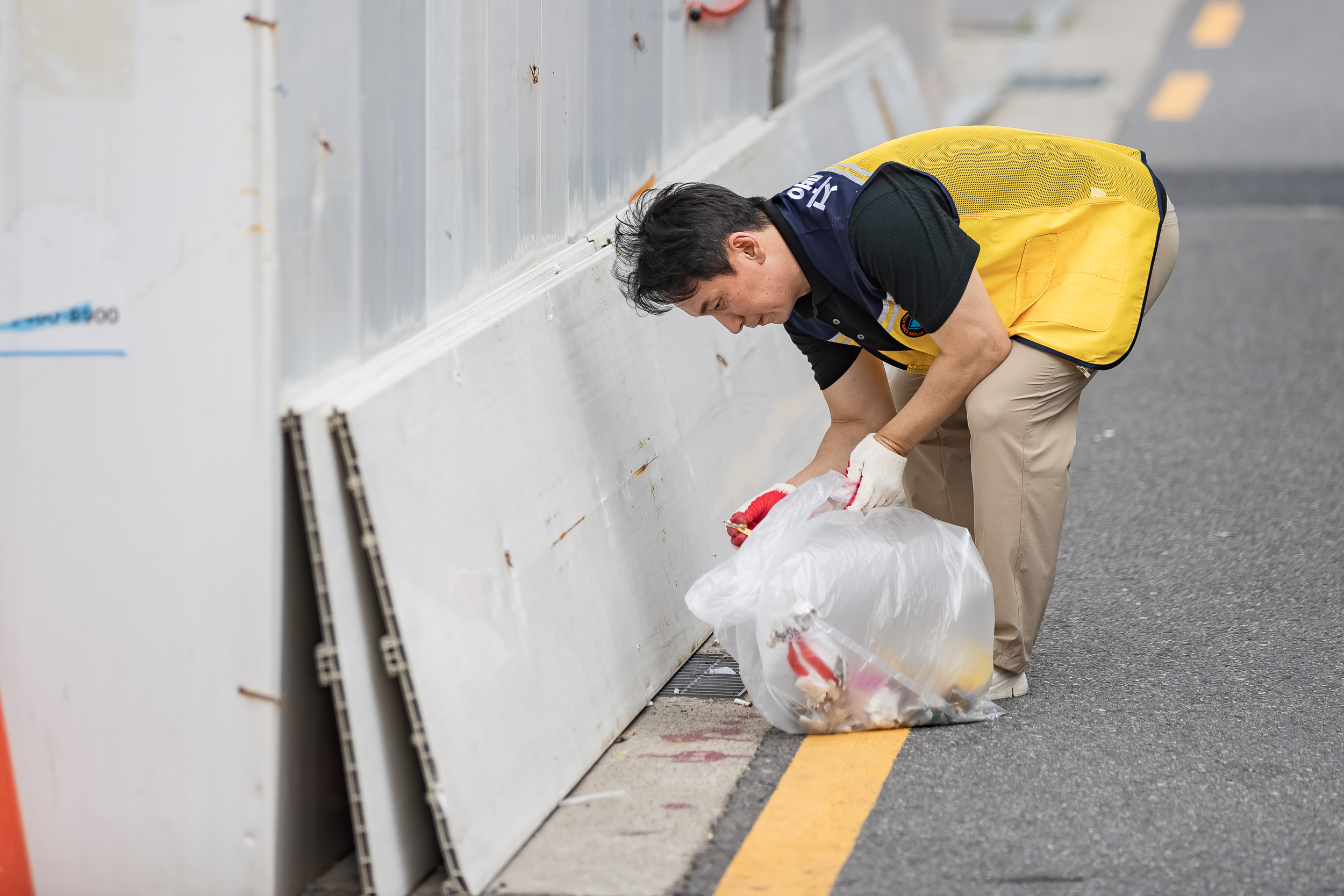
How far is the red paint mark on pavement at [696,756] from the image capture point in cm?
262

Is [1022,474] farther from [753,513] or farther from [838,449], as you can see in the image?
[753,513]

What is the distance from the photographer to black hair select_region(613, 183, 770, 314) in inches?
102

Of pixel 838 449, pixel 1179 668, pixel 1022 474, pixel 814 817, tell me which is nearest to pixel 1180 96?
pixel 1179 668

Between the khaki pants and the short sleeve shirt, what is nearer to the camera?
the short sleeve shirt

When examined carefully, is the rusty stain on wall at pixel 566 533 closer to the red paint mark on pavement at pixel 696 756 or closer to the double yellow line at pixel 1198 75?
the red paint mark on pavement at pixel 696 756

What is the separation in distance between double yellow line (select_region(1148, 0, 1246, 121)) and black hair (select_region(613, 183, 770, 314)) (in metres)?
9.75

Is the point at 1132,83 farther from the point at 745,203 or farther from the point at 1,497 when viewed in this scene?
the point at 1,497

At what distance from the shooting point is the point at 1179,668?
306 cm

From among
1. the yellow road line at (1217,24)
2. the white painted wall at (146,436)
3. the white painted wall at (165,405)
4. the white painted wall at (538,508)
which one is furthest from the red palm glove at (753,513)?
the yellow road line at (1217,24)

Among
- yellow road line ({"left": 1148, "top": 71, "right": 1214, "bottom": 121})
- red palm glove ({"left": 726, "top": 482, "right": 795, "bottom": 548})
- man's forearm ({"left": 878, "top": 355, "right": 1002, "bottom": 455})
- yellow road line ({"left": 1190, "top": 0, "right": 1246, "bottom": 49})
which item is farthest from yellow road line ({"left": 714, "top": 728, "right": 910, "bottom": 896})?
yellow road line ({"left": 1190, "top": 0, "right": 1246, "bottom": 49})

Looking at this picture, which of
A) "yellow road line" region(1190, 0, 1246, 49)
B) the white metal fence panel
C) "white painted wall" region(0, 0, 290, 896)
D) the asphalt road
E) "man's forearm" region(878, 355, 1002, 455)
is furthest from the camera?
"yellow road line" region(1190, 0, 1246, 49)

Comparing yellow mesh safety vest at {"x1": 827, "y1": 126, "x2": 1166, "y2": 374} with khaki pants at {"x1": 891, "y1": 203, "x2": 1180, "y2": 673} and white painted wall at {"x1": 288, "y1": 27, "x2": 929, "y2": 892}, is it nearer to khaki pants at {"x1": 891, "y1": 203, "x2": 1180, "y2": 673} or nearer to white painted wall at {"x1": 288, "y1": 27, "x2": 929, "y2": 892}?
khaki pants at {"x1": 891, "y1": 203, "x2": 1180, "y2": 673}

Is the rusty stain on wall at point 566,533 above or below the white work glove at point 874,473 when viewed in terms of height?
below

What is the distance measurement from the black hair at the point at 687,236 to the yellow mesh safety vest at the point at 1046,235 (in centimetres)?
24
